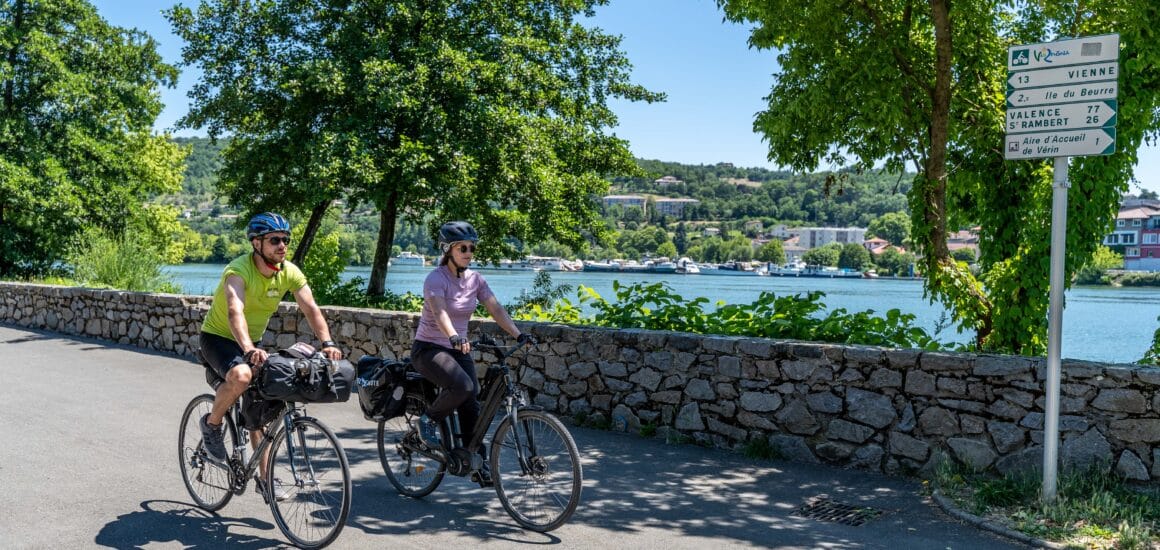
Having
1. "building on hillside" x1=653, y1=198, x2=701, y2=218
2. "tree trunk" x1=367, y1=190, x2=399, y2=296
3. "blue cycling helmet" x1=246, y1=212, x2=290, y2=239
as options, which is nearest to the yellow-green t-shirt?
"blue cycling helmet" x1=246, y1=212, x2=290, y2=239

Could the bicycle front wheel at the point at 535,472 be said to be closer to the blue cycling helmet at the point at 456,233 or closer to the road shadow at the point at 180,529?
the blue cycling helmet at the point at 456,233

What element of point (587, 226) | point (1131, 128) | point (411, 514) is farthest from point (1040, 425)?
point (587, 226)

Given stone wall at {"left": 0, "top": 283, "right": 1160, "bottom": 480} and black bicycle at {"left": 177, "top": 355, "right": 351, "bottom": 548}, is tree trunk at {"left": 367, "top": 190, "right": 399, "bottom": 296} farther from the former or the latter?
black bicycle at {"left": 177, "top": 355, "right": 351, "bottom": 548}

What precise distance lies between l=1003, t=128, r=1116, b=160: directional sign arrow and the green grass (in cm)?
209

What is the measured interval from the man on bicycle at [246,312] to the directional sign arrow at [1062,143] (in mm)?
4478

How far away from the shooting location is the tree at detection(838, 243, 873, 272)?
58.7 m

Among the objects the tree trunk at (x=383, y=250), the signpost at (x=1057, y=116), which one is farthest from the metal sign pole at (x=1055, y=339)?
the tree trunk at (x=383, y=250)

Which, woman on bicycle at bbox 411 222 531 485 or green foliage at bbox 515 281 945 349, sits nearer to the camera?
woman on bicycle at bbox 411 222 531 485

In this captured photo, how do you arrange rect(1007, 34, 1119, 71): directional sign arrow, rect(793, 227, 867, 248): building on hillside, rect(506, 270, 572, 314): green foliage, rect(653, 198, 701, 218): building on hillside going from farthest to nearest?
1. rect(653, 198, 701, 218): building on hillside
2. rect(793, 227, 867, 248): building on hillside
3. rect(506, 270, 572, 314): green foliage
4. rect(1007, 34, 1119, 71): directional sign arrow

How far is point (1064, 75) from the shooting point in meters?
5.75

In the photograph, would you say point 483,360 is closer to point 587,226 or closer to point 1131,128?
point 1131,128

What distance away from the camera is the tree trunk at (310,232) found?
19.2 meters

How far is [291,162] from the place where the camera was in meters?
17.2

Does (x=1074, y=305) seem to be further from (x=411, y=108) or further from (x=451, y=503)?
(x=451, y=503)
